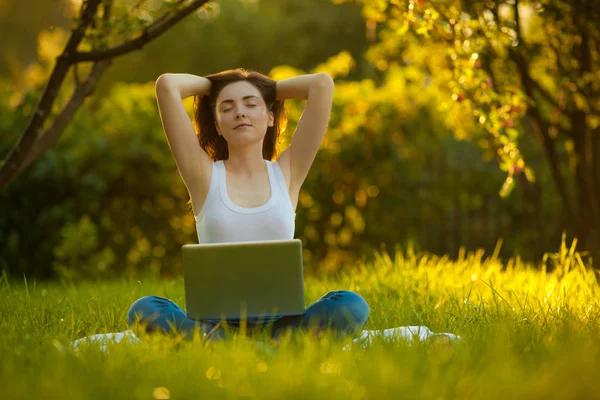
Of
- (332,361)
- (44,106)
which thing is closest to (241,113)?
(332,361)

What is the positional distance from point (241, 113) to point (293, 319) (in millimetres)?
965

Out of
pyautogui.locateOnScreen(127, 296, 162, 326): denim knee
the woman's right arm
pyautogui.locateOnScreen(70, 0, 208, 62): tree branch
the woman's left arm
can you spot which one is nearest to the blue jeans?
pyautogui.locateOnScreen(127, 296, 162, 326): denim knee

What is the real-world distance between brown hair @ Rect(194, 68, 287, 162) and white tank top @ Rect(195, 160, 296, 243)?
1.14ft

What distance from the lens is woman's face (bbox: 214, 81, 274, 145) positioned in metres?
3.80

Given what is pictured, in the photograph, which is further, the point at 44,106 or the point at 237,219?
the point at 44,106

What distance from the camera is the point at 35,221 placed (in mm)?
7121

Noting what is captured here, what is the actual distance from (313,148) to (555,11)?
9.09 ft

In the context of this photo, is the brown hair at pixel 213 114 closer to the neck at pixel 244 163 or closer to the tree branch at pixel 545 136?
the neck at pixel 244 163

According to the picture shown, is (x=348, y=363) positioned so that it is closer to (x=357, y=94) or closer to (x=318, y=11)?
(x=357, y=94)

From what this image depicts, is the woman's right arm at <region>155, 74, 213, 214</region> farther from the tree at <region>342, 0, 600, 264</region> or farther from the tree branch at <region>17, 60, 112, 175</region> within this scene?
the tree at <region>342, 0, 600, 264</region>

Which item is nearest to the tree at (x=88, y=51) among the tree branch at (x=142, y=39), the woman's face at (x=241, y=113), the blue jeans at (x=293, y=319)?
the tree branch at (x=142, y=39)

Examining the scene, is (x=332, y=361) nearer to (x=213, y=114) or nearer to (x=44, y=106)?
(x=213, y=114)

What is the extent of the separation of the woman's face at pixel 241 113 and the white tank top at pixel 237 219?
203 mm

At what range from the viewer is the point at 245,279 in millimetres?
3164
